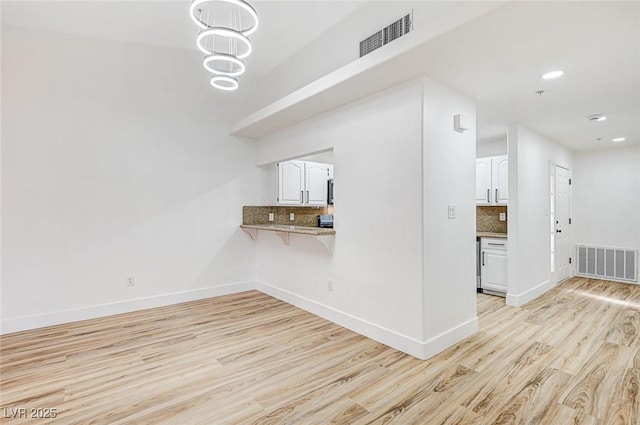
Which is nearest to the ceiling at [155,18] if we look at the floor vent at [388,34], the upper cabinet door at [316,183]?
the floor vent at [388,34]

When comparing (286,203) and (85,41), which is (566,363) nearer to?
(286,203)

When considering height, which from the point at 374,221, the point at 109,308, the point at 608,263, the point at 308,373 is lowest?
the point at 308,373

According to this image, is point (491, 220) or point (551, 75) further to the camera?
point (491, 220)

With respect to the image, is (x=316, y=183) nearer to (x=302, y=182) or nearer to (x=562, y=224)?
(x=302, y=182)

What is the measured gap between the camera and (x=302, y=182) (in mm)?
5688

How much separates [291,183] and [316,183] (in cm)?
58

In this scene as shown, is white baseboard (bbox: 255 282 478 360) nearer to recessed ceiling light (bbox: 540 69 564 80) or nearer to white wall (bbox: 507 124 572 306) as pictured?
white wall (bbox: 507 124 572 306)

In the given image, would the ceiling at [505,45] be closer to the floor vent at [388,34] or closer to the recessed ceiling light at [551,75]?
the recessed ceiling light at [551,75]

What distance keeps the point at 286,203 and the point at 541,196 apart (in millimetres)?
4040

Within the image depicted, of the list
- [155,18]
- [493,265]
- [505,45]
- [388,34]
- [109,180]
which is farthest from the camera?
[493,265]

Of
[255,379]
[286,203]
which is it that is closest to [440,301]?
[255,379]

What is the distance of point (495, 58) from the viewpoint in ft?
8.02

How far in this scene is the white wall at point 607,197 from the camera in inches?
224

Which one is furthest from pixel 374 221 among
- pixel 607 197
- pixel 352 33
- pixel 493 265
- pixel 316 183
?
pixel 607 197
